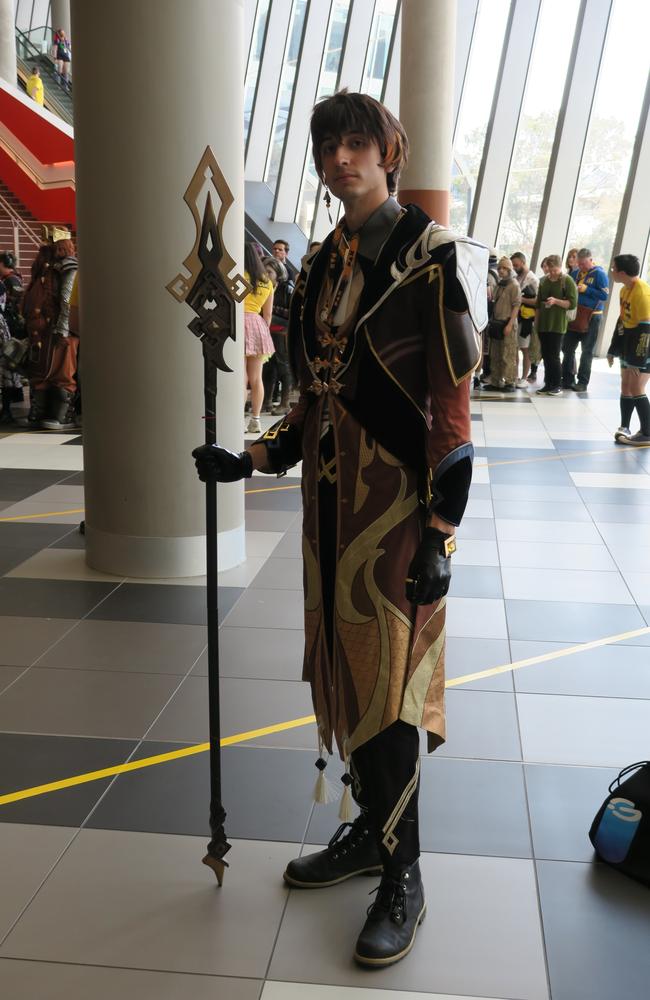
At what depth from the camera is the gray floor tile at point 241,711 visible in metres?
3.45

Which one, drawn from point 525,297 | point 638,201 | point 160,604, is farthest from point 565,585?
point 638,201

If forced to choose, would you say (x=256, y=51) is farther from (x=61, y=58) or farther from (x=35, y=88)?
(x=35, y=88)

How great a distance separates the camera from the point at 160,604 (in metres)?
4.82

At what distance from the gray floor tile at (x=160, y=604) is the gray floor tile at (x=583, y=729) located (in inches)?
63.1

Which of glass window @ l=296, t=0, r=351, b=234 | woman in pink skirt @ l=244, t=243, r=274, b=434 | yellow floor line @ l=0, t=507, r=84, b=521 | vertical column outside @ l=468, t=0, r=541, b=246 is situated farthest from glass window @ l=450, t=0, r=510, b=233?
yellow floor line @ l=0, t=507, r=84, b=521

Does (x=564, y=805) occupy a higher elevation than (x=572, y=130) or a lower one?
lower

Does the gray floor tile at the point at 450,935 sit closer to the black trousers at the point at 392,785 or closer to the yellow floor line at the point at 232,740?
the black trousers at the point at 392,785

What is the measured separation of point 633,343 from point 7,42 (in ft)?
48.8

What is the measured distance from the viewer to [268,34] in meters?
22.8

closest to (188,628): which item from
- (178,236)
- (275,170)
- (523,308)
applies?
(178,236)

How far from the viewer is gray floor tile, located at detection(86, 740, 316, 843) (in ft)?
9.41

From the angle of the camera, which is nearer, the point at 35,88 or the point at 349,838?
the point at 349,838

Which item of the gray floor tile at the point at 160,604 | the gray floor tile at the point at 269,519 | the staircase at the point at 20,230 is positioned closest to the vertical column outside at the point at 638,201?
the staircase at the point at 20,230

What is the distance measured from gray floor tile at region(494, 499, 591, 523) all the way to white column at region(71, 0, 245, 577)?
2.36 meters
